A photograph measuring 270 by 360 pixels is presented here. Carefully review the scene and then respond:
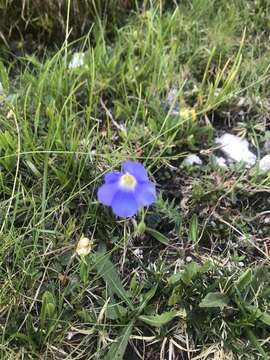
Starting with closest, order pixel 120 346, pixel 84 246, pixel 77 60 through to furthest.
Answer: pixel 120 346 → pixel 84 246 → pixel 77 60

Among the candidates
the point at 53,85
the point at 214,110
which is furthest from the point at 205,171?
the point at 53,85

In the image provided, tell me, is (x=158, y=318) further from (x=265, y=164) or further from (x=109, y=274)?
(x=265, y=164)

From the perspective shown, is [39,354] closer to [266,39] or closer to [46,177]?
[46,177]

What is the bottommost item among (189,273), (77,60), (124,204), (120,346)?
(120,346)

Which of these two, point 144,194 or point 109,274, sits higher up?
point 144,194

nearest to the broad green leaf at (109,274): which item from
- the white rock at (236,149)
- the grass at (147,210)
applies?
the grass at (147,210)

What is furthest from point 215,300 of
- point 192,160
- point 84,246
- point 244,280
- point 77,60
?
point 77,60

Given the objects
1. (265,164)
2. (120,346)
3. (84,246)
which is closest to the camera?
(120,346)
